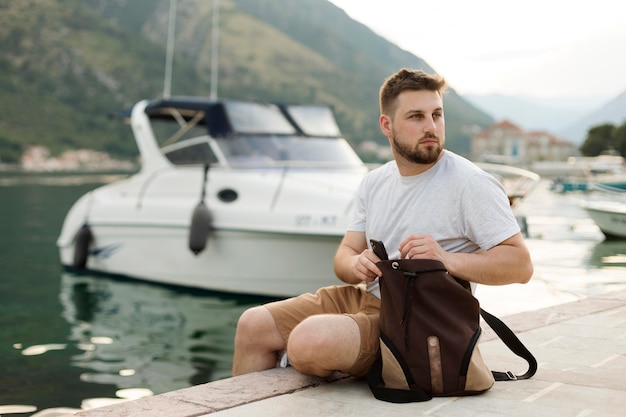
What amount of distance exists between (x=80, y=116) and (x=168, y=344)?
12524 cm

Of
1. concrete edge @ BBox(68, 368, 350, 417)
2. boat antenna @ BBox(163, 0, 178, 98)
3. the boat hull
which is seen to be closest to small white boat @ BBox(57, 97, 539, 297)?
the boat hull

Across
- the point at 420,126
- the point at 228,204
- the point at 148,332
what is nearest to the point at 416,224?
the point at 420,126

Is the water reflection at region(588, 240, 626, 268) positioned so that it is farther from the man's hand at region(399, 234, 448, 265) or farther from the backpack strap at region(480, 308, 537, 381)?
the man's hand at region(399, 234, 448, 265)

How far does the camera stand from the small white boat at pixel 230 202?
9.96 m

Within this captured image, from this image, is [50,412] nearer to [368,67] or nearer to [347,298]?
[347,298]

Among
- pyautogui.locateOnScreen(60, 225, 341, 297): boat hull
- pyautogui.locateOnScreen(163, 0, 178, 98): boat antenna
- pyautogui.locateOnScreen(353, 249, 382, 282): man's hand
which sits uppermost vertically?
pyautogui.locateOnScreen(163, 0, 178, 98): boat antenna

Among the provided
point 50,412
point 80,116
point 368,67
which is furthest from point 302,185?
point 368,67

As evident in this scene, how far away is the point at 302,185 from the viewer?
10.2 metres

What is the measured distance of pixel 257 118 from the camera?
460 inches

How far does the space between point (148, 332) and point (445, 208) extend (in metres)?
6.37

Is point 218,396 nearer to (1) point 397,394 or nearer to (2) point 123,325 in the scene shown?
(1) point 397,394

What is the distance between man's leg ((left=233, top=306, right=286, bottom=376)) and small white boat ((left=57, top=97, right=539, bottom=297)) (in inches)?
227

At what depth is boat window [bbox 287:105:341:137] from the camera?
11789mm

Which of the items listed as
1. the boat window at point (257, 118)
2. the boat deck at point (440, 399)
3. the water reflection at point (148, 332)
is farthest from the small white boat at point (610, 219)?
the boat deck at point (440, 399)
